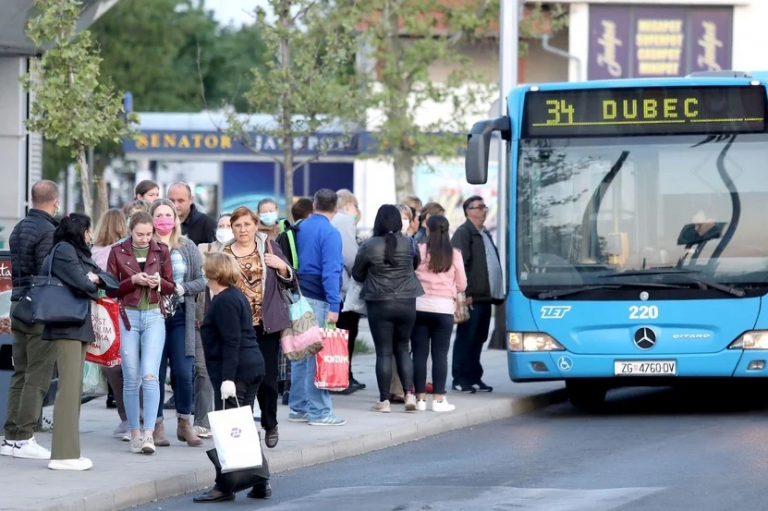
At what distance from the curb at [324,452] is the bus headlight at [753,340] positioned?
2329mm

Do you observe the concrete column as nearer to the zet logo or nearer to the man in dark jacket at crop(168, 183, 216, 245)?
the man in dark jacket at crop(168, 183, 216, 245)

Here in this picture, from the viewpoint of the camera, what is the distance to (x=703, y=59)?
1548 inches

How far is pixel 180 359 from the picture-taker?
10.6 m

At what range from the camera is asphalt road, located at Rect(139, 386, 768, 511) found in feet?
28.5

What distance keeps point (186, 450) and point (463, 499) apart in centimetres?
257

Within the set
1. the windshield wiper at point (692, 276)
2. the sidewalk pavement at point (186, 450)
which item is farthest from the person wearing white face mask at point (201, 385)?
the windshield wiper at point (692, 276)

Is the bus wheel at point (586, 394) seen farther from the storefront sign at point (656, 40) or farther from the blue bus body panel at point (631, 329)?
the storefront sign at point (656, 40)

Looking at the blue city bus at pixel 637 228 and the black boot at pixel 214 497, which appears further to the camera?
the blue city bus at pixel 637 228

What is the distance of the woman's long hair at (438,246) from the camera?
13.2 metres

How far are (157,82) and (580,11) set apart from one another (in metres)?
22.8

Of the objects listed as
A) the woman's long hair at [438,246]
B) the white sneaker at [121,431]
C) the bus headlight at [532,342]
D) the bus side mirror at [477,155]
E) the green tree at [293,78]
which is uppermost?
the green tree at [293,78]

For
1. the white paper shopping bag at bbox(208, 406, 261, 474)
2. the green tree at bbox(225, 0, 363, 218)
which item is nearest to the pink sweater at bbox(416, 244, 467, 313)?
the white paper shopping bag at bbox(208, 406, 261, 474)

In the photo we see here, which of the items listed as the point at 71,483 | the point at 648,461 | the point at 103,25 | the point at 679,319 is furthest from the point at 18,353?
the point at 103,25

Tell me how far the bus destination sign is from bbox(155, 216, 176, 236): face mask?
427 centimetres
